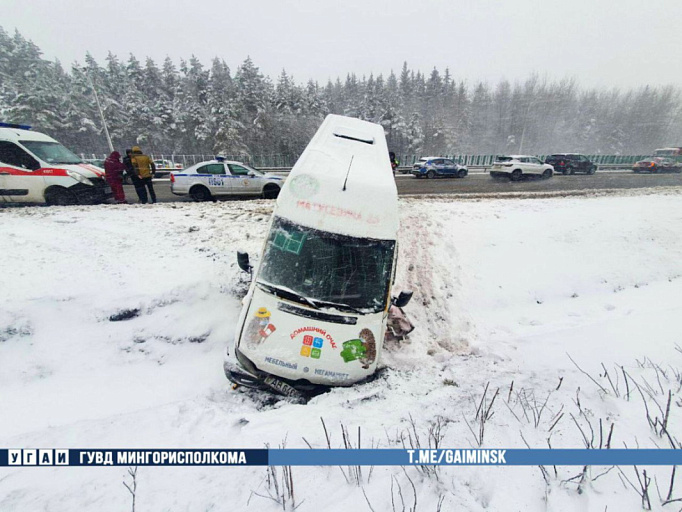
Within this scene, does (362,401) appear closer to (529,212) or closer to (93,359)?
(93,359)

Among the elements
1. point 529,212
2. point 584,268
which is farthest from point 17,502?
point 529,212

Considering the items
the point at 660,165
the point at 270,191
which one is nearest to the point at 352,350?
the point at 270,191

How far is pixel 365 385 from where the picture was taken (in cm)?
347

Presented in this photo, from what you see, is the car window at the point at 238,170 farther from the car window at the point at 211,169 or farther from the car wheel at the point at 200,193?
the car wheel at the point at 200,193

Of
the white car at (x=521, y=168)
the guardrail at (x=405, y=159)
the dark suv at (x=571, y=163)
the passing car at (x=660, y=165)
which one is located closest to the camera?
the white car at (x=521, y=168)

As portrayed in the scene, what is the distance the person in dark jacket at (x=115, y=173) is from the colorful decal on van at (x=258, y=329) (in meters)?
9.16

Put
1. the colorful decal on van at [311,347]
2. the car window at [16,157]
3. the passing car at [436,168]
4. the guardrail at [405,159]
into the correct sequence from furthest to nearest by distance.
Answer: the guardrail at [405,159], the passing car at [436,168], the car window at [16,157], the colorful decal on van at [311,347]

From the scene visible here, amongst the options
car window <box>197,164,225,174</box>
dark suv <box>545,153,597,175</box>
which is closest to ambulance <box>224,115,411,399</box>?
car window <box>197,164,225,174</box>

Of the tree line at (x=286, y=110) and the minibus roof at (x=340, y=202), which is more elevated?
the tree line at (x=286, y=110)

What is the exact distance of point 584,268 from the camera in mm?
7312

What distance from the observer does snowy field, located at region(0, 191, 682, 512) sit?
2104 millimetres

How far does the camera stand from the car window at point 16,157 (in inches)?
307

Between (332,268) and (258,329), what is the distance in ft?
3.88

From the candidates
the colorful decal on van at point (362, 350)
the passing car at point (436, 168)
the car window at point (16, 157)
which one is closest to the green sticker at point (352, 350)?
the colorful decal on van at point (362, 350)
